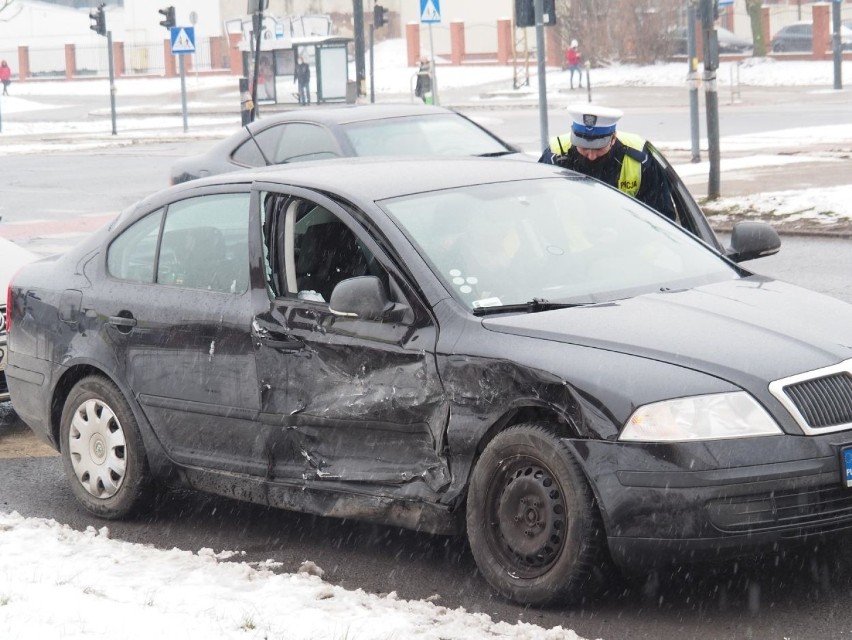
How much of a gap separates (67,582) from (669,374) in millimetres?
2205

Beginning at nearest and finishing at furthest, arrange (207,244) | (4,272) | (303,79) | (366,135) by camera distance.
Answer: (207,244), (4,272), (366,135), (303,79)

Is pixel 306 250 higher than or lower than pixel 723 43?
lower

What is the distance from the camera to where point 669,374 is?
4793mm

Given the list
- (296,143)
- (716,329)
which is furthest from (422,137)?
(716,329)

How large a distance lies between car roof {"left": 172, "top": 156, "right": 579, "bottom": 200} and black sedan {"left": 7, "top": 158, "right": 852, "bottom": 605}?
0.02 meters

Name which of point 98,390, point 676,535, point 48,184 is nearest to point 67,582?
point 98,390

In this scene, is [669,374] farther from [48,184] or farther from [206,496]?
[48,184]

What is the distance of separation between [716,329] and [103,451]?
9.50 ft

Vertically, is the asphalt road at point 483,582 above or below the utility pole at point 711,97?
below

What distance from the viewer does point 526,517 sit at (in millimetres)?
5012

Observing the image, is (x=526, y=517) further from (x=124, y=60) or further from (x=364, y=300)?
(x=124, y=60)

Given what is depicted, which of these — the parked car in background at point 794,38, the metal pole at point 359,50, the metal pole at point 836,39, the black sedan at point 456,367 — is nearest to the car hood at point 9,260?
the black sedan at point 456,367

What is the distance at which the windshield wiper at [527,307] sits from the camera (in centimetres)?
539

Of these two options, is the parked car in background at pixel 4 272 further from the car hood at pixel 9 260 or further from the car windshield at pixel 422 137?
the car windshield at pixel 422 137
